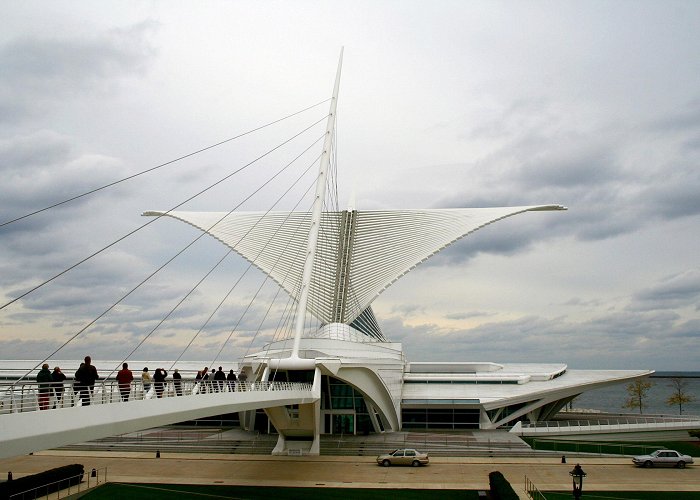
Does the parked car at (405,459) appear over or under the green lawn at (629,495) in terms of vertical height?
over

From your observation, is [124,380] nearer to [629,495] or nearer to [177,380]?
[177,380]

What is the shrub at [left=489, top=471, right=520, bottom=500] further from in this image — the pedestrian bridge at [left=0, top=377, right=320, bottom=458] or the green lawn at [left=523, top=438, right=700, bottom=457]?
the green lawn at [left=523, top=438, right=700, bottom=457]

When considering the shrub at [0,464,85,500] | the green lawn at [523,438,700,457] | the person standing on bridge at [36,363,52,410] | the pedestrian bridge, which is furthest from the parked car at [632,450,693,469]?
the person standing on bridge at [36,363,52,410]

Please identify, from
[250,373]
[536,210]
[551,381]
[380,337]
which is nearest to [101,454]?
[250,373]

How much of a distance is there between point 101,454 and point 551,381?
93.8ft

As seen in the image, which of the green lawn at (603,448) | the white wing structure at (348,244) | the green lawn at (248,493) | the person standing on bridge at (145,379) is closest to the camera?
the person standing on bridge at (145,379)

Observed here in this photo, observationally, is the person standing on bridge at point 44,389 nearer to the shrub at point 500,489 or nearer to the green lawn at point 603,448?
the shrub at point 500,489

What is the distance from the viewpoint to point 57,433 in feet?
37.7

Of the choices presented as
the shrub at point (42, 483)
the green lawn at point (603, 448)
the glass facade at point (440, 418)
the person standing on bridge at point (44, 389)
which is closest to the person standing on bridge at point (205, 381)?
the person standing on bridge at point (44, 389)

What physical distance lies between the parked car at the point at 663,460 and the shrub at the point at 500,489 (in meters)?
9.85

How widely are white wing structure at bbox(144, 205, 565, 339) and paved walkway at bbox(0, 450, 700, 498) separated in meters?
15.0

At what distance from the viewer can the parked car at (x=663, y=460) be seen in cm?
2969

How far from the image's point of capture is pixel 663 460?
29.8 metres

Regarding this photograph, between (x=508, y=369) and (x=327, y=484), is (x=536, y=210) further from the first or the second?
(x=327, y=484)
